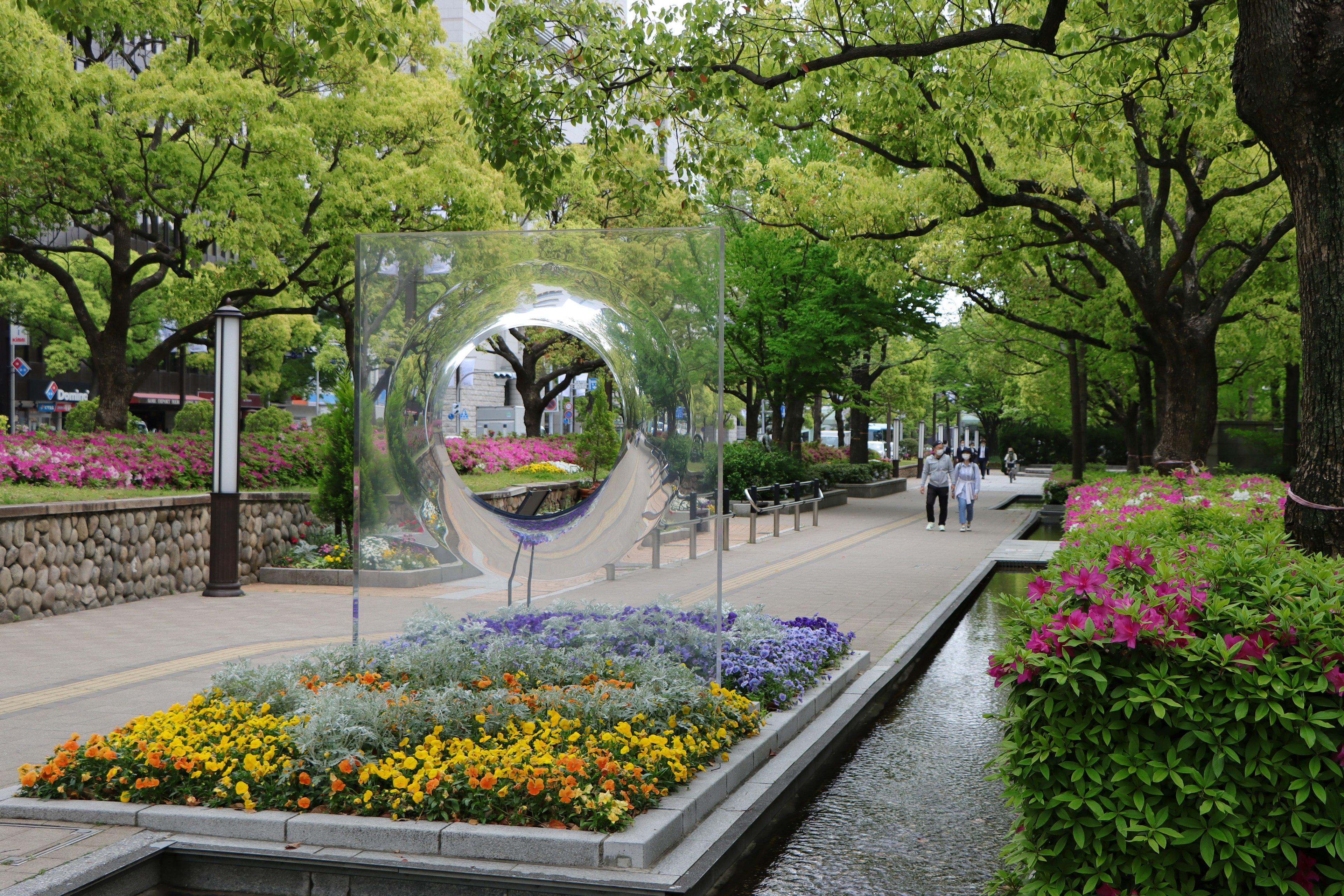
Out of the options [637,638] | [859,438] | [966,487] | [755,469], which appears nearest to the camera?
[637,638]

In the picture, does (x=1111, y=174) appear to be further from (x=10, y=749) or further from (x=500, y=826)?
(x=10, y=749)

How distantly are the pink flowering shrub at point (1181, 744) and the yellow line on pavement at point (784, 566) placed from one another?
8.03 feet

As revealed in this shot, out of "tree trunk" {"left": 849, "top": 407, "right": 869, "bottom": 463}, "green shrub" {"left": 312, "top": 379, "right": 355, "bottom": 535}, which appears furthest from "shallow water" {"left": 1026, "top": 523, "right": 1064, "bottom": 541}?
"green shrub" {"left": 312, "top": 379, "right": 355, "bottom": 535}

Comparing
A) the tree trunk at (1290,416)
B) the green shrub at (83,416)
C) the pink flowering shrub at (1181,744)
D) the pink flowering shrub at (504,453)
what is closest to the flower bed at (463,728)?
the pink flowering shrub at (1181,744)

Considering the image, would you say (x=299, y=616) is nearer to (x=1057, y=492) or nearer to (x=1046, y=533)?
(x=1046, y=533)

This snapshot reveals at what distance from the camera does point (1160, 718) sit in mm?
3775

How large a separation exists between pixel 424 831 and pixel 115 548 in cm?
869

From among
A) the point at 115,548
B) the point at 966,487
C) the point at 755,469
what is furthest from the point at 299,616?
the point at 755,469

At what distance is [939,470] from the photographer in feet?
71.7

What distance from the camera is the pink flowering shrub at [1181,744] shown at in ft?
12.1

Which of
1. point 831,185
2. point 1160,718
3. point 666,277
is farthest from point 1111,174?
point 1160,718

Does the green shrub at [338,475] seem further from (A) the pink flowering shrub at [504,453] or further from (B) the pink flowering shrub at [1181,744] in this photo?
(B) the pink flowering shrub at [1181,744]

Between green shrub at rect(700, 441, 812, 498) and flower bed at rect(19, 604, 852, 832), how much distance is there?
17.0 metres

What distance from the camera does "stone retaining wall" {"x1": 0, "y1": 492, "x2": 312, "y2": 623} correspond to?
10344 millimetres
